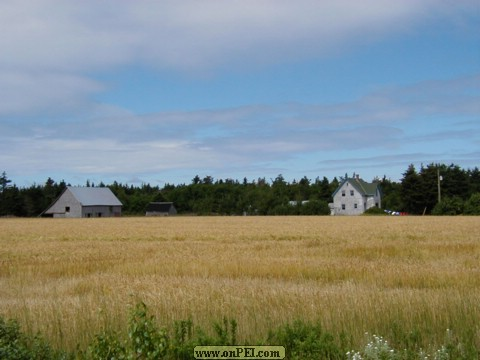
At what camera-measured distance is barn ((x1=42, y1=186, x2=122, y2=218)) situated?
105125mm

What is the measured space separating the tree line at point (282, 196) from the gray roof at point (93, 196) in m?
10.9

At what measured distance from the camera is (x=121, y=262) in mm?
16922

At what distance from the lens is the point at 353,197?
113 metres

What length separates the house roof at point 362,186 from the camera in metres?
113

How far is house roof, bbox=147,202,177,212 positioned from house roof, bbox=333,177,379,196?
122ft

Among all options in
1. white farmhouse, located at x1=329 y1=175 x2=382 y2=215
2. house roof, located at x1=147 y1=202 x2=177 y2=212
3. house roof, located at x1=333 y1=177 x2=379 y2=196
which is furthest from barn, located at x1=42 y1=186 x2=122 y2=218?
house roof, located at x1=333 y1=177 x2=379 y2=196

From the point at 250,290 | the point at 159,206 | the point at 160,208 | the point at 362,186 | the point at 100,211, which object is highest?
the point at 362,186

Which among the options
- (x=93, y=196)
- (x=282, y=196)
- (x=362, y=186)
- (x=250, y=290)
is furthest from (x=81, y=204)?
(x=250, y=290)

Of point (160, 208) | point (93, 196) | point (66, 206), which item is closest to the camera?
point (66, 206)

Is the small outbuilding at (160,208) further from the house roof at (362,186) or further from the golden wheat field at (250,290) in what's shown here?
the golden wheat field at (250,290)

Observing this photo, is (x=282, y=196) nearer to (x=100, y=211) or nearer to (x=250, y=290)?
(x=100, y=211)

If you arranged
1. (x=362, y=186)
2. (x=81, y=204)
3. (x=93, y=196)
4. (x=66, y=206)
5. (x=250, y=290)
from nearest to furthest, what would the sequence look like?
(x=250, y=290) → (x=81, y=204) → (x=66, y=206) → (x=93, y=196) → (x=362, y=186)

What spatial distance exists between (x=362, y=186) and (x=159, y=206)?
148 feet

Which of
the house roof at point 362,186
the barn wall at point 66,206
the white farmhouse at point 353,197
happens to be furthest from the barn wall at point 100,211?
the house roof at point 362,186
